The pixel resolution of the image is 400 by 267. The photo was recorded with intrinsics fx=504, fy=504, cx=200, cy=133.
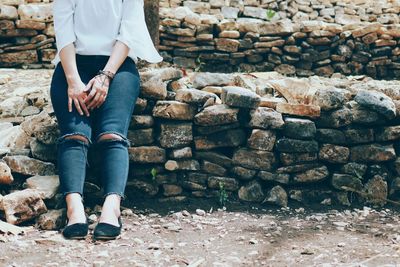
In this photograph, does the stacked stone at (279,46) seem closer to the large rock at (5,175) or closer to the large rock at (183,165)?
the large rock at (183,165)

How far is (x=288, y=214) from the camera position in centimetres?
305

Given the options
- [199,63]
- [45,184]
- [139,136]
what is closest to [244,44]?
[199,63]

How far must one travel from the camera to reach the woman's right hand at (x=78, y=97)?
8.82ft

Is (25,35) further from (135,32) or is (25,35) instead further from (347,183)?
(347,183)

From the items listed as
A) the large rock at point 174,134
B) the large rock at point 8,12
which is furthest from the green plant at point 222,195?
the large rock at point 8,12

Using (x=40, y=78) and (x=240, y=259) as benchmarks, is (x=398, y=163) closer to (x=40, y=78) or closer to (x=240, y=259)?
(x=240, y=259)

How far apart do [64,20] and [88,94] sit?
49 centimetres

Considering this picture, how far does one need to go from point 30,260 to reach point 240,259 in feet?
3.12

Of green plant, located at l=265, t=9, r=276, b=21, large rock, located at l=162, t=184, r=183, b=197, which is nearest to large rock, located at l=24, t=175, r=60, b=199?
large rock, located at l=162, t=184, r=183, b=197

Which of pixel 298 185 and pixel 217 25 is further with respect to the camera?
pixel 217 25

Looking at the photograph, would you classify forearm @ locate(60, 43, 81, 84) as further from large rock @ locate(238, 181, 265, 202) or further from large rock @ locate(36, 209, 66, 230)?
large rock @ locate(238, 181, 265, 202)

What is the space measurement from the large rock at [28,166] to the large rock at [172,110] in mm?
713

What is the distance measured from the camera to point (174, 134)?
3.14 metres

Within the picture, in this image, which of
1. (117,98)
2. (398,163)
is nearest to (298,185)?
(398,163)
